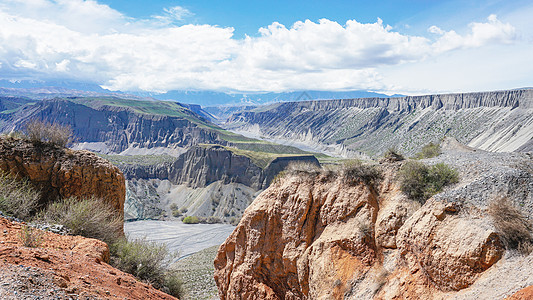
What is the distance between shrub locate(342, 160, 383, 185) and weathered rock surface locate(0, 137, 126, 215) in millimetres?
14303

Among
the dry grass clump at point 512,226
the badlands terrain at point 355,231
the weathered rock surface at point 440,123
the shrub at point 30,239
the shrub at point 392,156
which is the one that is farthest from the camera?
the weathered rock surface at point 440,123

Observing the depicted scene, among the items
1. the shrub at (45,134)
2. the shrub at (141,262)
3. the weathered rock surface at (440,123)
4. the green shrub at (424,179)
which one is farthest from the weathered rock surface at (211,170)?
Result: the green shrub at (424,179)

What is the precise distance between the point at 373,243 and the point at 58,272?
35.0 ft

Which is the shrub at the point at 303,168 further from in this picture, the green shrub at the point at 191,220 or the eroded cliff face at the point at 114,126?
Answer: the eroded cliff face at the point at 114,126

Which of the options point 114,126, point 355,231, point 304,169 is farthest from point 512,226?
point 114,126

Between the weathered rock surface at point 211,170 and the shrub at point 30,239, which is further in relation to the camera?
the weathered rock surface at point 211,170

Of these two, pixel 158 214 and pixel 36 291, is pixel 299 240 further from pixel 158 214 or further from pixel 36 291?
pixel 158 214

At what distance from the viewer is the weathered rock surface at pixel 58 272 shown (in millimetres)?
6184

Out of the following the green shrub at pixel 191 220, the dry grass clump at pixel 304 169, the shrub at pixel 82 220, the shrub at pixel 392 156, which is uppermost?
the shrub at pixel 392 156

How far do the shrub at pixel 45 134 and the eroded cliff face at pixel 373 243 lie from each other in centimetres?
1211

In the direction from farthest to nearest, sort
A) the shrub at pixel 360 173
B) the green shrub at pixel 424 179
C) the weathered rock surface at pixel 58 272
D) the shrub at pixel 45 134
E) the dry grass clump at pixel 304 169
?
the shrub at pixel 45 134 → the dry grass clump at pixel 304 169 → the shrub at pixel 360 173 → the green shrub at pixel 424 179 → the weathered rock surface at pixel 58 272

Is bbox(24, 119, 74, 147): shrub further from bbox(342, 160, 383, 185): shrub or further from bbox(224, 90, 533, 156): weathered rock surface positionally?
bbox(224, 90, 533, 156): weathered rock surface

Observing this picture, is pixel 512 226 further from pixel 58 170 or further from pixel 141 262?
pixel 58 170

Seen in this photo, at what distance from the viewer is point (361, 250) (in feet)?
41.0
